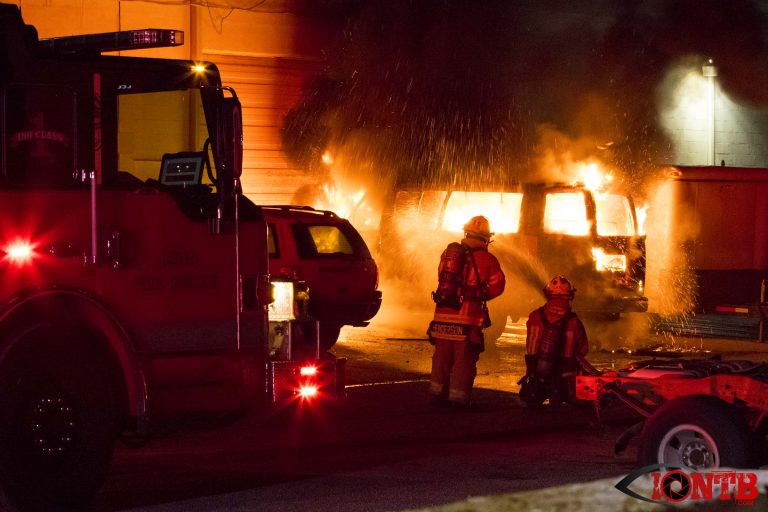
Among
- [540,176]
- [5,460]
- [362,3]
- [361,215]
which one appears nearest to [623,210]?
[540,176]

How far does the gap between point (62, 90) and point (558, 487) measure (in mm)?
3369

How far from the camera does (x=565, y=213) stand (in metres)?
14.9

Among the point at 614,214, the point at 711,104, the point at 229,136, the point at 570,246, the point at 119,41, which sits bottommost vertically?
the point at 570,246

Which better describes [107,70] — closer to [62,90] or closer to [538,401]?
[62,90]

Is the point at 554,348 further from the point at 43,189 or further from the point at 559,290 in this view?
the point at 43,189

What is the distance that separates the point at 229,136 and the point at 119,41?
0.90 meters

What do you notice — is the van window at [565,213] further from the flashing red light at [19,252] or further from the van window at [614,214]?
the flashing red light at [19,252]

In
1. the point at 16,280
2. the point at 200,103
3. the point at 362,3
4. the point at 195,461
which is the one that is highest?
the point at 362,3

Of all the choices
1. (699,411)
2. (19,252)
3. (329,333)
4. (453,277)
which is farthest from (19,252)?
(329,333)

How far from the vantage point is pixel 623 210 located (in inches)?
598

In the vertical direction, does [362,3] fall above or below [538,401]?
above

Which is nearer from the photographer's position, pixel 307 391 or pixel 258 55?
pixel 307 391

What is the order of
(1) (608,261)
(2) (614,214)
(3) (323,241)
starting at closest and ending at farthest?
(3) (323,241) → (1) (608,261) → (2) (614,214)

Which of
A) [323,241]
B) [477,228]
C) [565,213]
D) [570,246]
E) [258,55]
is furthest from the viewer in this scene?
[258,55]
